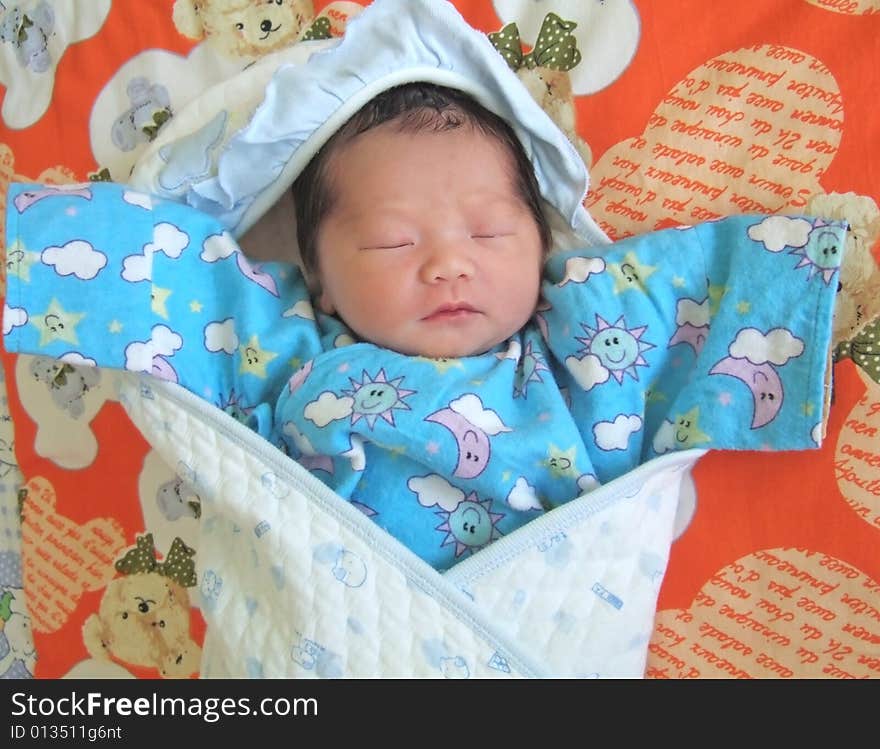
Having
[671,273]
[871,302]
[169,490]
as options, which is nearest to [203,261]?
[169,490]

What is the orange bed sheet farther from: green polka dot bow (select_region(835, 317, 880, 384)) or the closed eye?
the closed eye

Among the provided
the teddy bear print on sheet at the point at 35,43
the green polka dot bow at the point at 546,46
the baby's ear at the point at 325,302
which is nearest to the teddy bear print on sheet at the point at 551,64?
the green polka dot bow at the point at 546,46

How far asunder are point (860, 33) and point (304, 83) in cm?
70

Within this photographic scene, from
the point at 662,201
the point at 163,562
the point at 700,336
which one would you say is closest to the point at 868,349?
the point at 700,336

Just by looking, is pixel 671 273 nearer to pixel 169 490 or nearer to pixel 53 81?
pixel 169 490

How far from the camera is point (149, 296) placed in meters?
1.10

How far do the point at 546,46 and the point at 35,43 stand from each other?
764 mm

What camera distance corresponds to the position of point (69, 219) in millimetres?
1095

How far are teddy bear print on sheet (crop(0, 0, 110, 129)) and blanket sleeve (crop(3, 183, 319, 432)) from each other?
0.30m

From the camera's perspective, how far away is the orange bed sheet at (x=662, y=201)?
1.10 m

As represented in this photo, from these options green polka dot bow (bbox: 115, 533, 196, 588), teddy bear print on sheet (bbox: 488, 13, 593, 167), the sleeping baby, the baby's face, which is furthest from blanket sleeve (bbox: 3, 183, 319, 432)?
teddy bear print on sheet (bbox: 488, 13, 593, 167)

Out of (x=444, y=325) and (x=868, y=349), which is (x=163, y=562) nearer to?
(x=444, y=325)

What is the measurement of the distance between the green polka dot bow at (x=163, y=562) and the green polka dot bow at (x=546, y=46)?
0.82 m

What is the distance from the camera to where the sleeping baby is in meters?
1.06
